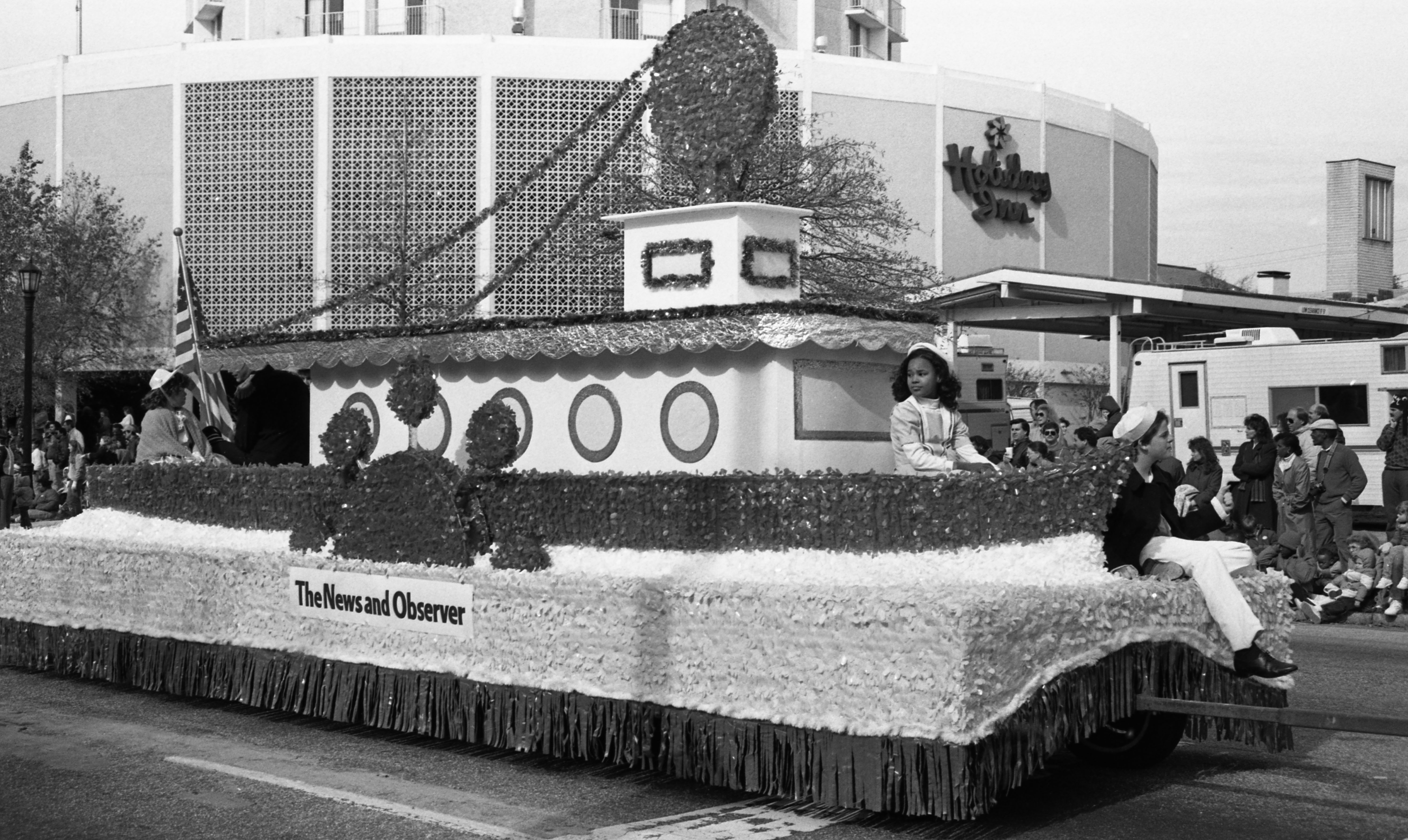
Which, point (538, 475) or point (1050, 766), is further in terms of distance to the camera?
point (538, 475)

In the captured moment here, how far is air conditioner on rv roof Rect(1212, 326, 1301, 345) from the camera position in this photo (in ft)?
74.7

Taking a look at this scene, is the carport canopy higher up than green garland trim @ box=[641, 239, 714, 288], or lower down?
higher up

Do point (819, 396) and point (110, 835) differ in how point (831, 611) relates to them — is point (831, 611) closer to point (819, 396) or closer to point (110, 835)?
point (819, 396)

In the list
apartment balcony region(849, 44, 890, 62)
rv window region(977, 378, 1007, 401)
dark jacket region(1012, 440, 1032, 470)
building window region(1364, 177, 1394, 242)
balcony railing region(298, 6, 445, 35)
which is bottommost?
dark jacket region(1012, 440, 1032, 470)

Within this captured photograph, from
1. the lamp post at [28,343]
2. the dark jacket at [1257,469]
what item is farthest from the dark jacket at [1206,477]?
the lamp post at [28,343]

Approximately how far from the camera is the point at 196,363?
48.2ft

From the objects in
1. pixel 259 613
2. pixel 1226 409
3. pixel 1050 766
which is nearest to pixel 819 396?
pixel 1050 766

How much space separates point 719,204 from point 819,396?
1.24 m

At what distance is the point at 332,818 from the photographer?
20.2 ft

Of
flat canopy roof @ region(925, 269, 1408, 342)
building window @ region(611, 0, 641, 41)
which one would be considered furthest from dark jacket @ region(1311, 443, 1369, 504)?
building window @ region(611, 0, 641, 41)

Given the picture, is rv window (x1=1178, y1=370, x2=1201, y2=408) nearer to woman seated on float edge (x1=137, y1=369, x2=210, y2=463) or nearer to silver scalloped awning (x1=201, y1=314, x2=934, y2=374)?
silver scalloped awning (x1=201, y1=314, x2=934, y2=374)

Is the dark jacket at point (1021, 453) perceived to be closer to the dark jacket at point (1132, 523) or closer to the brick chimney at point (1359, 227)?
the dark jacket at point (1132, 523)

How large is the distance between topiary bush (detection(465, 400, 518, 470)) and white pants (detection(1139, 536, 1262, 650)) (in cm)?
313

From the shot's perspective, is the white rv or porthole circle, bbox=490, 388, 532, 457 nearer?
porthole circle, bbox=490, 388, 532, 457
